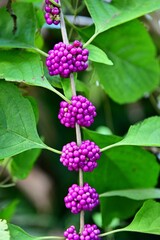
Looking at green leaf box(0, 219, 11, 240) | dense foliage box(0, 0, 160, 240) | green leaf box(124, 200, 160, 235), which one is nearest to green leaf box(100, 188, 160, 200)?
dense foliage box(0, 0, 160, 240)

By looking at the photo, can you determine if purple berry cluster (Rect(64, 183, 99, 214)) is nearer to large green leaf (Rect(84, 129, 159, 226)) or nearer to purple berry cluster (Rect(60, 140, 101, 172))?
purple berry cluster (Rect(60, 140, 101, 172))

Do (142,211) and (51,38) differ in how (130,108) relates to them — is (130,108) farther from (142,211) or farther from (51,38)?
(142,211)

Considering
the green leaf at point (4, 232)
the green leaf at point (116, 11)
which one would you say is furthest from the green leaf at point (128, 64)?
the green leaf at point (4, 232)

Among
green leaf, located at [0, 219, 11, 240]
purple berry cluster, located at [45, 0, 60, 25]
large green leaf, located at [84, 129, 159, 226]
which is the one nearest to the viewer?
green leaf, located at [0, 219, 11, 240]

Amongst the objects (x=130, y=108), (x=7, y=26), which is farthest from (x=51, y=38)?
(x=7, y=26)

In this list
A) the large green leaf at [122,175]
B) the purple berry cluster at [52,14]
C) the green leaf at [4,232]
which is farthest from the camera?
the large green leaf at [122,175]

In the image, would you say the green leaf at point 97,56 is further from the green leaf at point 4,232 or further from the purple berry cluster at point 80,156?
the green leaf at point 4,232
